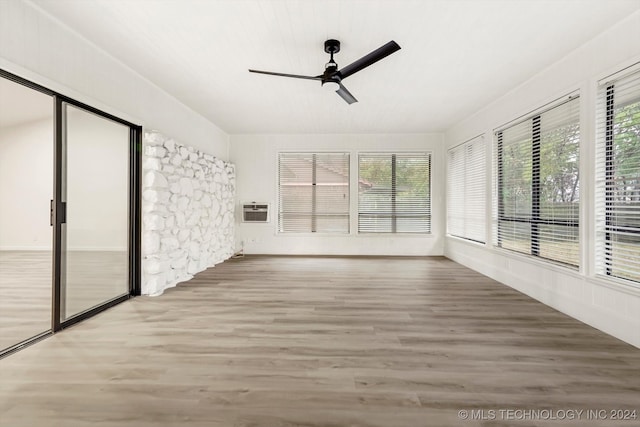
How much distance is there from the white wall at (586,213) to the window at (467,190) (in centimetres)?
99

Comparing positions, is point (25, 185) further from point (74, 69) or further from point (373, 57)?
point (373, 57)

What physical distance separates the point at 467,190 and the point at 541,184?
1.78m

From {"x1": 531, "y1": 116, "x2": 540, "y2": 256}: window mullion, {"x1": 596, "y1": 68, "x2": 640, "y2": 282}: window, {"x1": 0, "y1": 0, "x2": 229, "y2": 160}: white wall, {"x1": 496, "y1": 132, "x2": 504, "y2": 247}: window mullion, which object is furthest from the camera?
{"x1": 496, "y1": 132, "x2": 504, "y2": 247}: window mullion

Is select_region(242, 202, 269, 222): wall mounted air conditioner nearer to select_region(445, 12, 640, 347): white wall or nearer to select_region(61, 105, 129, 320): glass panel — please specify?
select_region(61, 105, 129, 320): glass panel

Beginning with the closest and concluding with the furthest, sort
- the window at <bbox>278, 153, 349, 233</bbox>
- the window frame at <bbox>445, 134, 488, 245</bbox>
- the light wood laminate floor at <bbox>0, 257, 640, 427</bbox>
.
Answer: the light wood laminate floor at <bbox>0, 257, 640, 427</bbox>, the window frame at <bbox>445, 134, 488, 245</bbox>, the window at <bbox>278, 153, 349, 233</bbox>

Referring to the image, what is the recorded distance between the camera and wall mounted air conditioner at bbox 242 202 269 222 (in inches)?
242

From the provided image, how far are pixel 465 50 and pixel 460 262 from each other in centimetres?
385

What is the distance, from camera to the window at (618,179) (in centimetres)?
233

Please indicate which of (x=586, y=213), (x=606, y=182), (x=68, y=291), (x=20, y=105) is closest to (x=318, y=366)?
(x=68, y=291)

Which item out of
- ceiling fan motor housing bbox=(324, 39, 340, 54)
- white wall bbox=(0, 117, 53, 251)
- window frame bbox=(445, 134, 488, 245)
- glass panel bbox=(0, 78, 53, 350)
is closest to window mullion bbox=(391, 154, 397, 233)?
window frame bbox=(445, 134, 488, 245)

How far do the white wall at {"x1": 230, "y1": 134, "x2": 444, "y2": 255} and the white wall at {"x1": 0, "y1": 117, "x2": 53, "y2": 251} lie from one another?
3.66 metres

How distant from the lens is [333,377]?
1.80m

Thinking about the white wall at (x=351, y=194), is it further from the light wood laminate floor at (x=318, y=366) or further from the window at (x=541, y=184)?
the light wood laminate floor at (x=318, y=366)

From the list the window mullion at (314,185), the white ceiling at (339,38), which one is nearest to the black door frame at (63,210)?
the white ceiling at (339,38)
